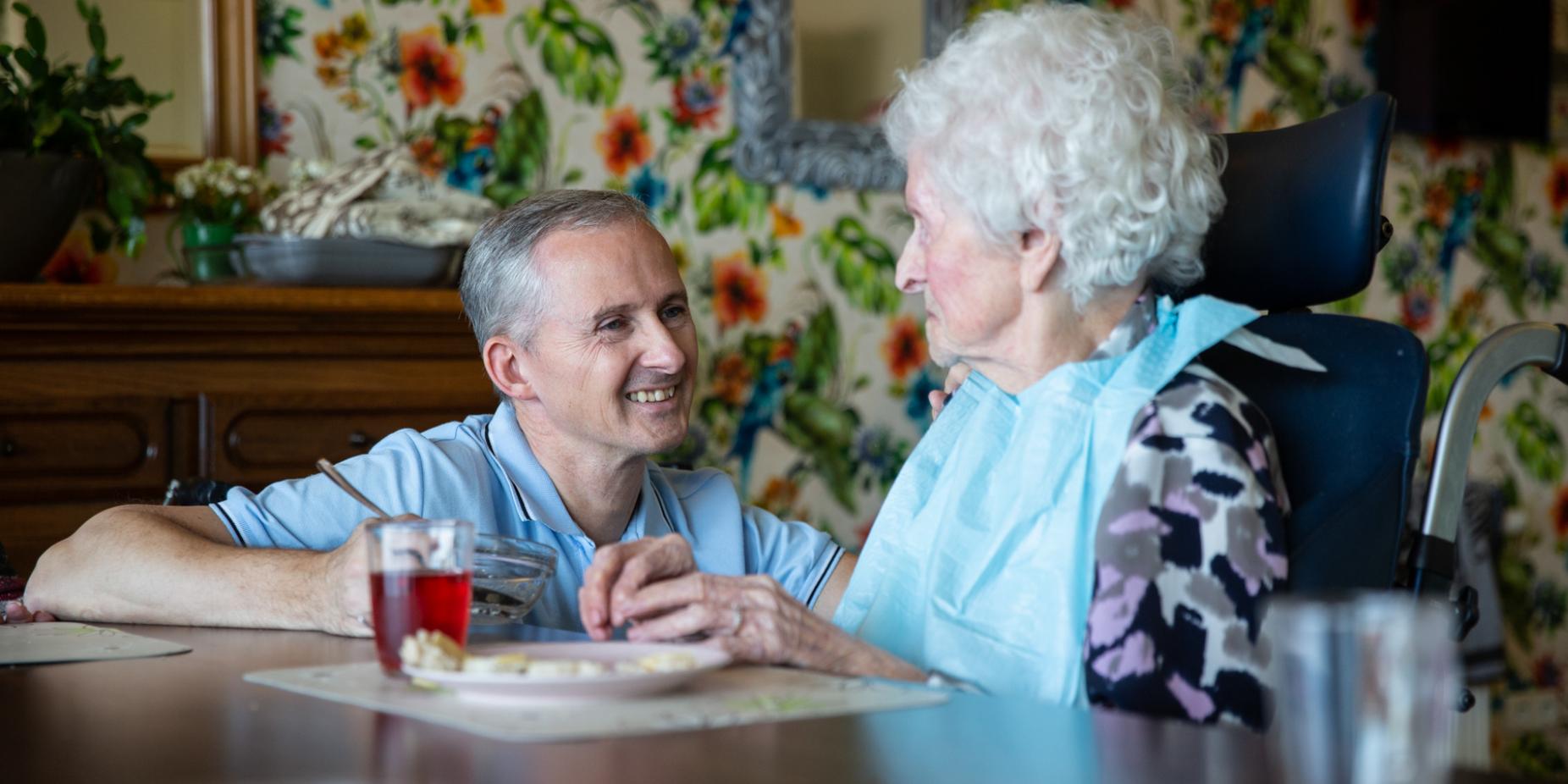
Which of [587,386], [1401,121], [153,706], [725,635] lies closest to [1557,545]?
[1401,121]

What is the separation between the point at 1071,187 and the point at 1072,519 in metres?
0.30

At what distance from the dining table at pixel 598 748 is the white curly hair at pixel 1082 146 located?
0.52 m

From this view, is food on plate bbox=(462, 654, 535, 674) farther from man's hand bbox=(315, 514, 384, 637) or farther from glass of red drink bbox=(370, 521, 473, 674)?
man's hand bbox=(315, 514, 384, 637)

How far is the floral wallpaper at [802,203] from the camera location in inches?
114

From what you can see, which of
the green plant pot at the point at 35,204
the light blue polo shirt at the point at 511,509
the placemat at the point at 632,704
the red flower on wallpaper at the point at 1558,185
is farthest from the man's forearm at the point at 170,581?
the red flower on wallpaper at the point at 1558,185

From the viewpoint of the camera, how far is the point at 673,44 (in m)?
3.15

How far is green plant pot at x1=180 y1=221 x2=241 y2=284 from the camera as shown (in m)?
2.50

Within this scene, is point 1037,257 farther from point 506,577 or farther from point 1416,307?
point 1416,307

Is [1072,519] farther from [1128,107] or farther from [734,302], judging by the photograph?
[734,302]

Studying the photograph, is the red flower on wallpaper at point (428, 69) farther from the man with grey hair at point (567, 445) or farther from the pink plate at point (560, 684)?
the pink plate at point (560, 684)

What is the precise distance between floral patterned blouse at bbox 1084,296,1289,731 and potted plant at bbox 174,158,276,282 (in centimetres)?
173

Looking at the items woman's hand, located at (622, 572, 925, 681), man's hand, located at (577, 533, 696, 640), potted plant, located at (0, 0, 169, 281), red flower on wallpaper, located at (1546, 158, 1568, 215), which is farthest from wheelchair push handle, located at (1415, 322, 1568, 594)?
red flower on wallpaper, located at (1546, 158, 1568, 215)

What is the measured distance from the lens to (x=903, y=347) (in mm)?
3453

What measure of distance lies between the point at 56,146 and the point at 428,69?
76 cm
